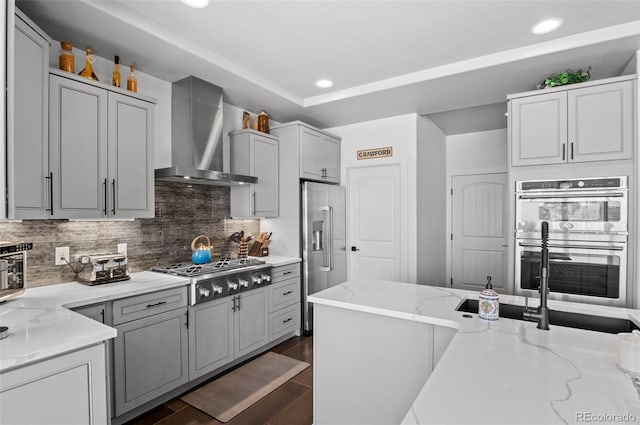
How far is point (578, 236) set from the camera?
2641mm

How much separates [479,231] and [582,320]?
11.5 feet

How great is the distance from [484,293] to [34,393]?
74.6 inches

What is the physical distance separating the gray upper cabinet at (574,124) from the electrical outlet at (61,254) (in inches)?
140

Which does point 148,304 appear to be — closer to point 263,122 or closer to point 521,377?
point 521,377

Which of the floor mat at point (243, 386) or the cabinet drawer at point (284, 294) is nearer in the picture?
the floor mat at point (243, 386)

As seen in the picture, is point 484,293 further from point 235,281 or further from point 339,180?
point 339,180

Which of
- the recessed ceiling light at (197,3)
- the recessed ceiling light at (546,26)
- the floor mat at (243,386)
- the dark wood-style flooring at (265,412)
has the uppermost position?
the recessed ceiling light at (546,26)

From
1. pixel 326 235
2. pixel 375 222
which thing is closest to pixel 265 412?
pixel 326 235

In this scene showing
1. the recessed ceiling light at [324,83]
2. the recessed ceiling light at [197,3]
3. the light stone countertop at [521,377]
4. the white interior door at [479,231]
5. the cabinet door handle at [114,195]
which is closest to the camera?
the light stone countertop at [521,377]

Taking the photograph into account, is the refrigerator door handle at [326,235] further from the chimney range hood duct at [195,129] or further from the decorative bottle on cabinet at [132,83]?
the decorative bottle on cabinet at [132,83]

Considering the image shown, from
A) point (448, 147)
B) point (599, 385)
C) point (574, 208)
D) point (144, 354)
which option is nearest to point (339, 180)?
point (448, 147)

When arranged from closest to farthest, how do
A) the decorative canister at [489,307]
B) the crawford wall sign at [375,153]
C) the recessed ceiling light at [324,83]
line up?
the decorative canister at [489,307]
the recessed ceiling light at [324,83]
the crawford wall sign at [375,153]

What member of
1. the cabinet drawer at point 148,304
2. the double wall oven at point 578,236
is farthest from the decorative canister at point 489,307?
the cabinet drawer at point 148,304

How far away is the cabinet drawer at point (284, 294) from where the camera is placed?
11.2ft
